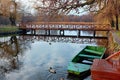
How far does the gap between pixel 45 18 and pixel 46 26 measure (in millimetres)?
37471

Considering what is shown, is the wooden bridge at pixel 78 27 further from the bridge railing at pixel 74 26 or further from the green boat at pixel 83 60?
the green boat at pixel 83 60

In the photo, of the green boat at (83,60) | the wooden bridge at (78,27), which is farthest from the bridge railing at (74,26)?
the green boat at (83,60)

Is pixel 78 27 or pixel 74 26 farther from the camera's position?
pixel 74 26

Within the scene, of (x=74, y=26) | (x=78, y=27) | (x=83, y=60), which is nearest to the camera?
(x=83, y=60)

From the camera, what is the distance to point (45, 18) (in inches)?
282

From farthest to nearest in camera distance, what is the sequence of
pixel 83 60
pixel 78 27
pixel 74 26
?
pixel 74 26, pixel 78 27, pixel 83 60

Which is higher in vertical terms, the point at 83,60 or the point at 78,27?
the point at 78,27

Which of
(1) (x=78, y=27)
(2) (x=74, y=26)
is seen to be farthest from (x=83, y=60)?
(2) (x=74, y=26)

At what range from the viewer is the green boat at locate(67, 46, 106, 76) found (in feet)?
41.8

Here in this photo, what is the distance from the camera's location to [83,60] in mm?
16453

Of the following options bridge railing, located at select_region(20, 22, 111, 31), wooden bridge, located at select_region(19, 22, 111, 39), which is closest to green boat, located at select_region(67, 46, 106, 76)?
wooden bridge, located at select_region(19, 22, 111, 39)

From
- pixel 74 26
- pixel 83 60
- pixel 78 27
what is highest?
pixel 74 26

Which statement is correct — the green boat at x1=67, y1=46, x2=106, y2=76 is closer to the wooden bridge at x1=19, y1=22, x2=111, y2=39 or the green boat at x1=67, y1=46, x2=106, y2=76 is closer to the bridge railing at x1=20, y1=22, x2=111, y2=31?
the wooden bridge at x1=19, y1=22, x2=111, y2=39

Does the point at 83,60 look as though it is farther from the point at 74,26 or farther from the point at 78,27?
the point at 74,26
